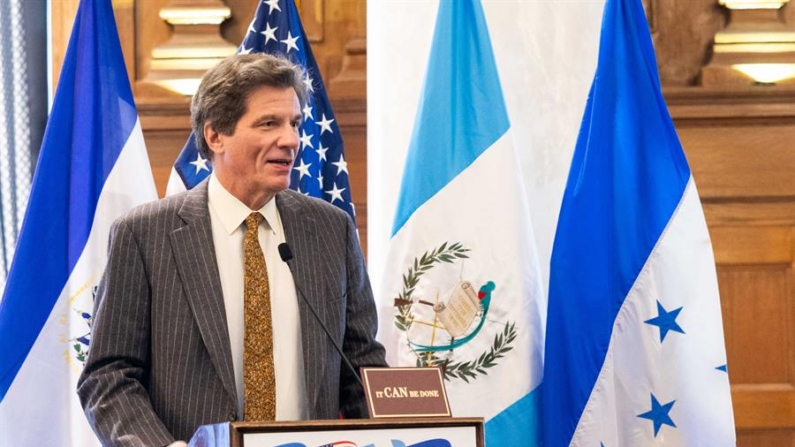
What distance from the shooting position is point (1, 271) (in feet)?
12.8

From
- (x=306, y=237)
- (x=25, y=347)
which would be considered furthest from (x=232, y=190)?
(x=25, y=347)

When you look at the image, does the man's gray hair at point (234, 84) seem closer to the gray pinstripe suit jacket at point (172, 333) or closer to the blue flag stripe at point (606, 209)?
the gray pinstripe suit jacket at point (172, 333)

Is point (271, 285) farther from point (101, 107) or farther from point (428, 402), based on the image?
point (101, 107)

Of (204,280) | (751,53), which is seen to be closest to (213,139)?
(204,280)

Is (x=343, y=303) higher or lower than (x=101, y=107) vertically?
lower

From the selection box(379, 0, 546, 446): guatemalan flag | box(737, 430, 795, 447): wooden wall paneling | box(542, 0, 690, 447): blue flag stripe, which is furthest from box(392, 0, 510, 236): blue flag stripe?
box(737, 430, 795, 447): wooden wall paneling

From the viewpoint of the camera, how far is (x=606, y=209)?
2973 millimetres

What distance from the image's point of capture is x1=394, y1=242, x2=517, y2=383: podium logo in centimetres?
296

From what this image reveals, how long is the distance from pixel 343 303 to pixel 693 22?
223 cm

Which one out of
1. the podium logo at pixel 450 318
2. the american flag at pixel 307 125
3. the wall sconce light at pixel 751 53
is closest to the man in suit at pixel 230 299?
the podium logo at pixel 450 318

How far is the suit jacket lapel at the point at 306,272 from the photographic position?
6.86ft

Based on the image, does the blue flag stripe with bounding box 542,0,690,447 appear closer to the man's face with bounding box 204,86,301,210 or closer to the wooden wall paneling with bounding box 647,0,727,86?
the wooden wall paneling with bounding box 647,0,727,86

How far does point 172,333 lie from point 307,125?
139 centimetres

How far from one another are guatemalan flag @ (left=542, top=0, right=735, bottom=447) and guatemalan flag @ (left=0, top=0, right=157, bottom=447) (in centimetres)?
132
